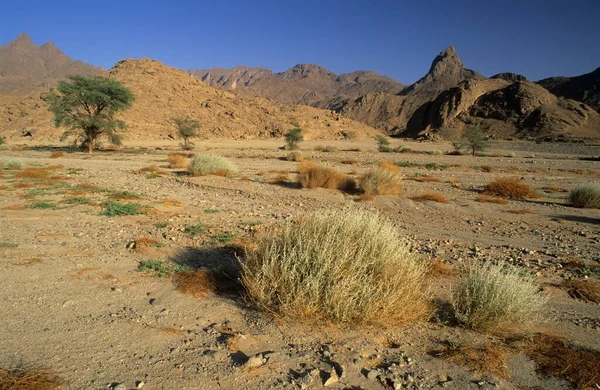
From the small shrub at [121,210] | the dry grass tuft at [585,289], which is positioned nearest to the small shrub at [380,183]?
the small shrub at [121,210]

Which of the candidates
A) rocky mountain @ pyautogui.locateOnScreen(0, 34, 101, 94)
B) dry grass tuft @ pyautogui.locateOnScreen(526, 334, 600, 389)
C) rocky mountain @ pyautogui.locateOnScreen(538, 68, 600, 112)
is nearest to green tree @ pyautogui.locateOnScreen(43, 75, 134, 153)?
dry grass tuft @ pyautogui.locateOnScreen(526, 334, 600, 389)

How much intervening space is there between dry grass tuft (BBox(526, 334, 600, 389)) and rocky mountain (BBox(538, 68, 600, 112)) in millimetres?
95471

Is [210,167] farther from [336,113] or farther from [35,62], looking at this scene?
[35,62]

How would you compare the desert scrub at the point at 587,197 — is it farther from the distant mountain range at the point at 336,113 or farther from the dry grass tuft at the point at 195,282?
the distant mountain range at the point at 336,113

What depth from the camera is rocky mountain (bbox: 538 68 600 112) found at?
84600 millimetres

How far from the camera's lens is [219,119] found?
221ft

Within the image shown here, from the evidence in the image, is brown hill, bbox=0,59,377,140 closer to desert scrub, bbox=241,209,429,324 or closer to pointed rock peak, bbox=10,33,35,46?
desert scrub, bbox=241,209,429,324

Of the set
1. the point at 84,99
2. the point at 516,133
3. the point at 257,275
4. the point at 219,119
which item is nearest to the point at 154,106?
the point at 219,119

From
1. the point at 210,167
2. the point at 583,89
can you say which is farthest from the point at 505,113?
the point at 210,167

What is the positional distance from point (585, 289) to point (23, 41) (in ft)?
776

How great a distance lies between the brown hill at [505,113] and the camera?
6397 centimetres

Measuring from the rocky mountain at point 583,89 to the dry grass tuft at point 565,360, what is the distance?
95471mm

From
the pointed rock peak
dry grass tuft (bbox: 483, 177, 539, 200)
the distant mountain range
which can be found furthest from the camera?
the pointed rock peak

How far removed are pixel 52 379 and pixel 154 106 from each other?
217 ft
